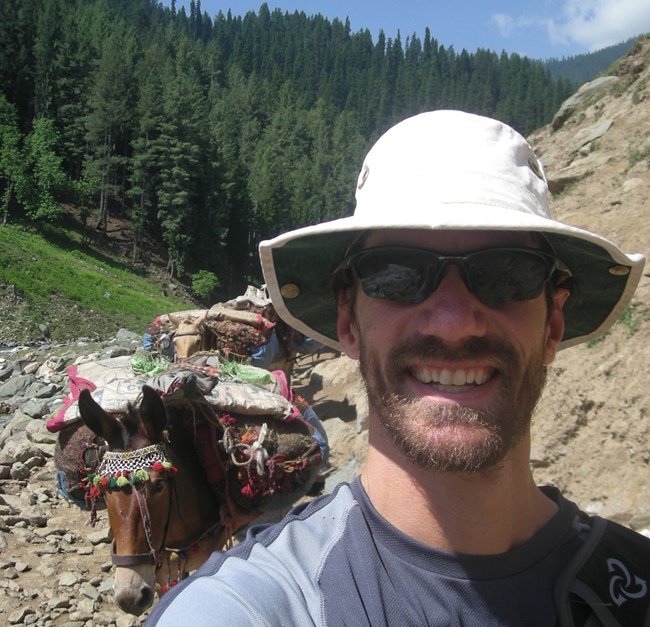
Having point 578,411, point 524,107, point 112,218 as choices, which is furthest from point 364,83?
point 578,411

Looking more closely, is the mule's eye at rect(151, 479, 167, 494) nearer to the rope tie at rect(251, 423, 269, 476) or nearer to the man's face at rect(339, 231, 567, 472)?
the rope tie at rect(251, 423, 269, 476)

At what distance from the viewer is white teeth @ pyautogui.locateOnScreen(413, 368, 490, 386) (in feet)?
5.64

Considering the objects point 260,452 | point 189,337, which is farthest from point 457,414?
point 189,337

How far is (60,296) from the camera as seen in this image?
30.7 metres

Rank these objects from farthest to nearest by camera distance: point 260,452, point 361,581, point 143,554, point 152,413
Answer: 1. point 260,452
2. point 152,413
3. point 143,554
4. point 361,581

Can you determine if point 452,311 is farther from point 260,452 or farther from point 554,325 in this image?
point 260,452

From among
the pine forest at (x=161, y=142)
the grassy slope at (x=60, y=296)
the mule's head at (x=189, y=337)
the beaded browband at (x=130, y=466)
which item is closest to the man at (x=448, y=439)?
the beaded browband at (x=130, y=466)

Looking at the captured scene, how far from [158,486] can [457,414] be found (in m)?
3.19

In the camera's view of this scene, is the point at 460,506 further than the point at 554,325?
No

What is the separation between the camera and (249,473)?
4965 millimetres

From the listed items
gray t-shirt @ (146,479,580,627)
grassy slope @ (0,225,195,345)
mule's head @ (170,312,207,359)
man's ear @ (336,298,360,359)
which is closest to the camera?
gray t-shirt @ (146,479,580,627)

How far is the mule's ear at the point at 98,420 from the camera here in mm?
4125

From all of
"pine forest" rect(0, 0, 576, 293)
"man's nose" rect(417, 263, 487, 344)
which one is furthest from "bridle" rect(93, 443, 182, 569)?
"pine forest" rect(0, 0, 576, 293)

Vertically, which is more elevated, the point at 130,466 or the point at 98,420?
the point at 98,420
